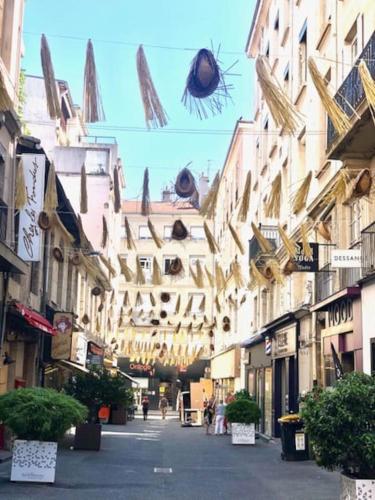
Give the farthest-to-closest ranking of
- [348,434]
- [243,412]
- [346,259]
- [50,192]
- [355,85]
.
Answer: [243,412], [346,259], [50,192], [355,85], [348,434]

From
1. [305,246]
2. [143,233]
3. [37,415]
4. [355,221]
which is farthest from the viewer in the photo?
[143,233]

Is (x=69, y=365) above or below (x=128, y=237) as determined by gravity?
below

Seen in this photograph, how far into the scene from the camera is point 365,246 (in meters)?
15.5

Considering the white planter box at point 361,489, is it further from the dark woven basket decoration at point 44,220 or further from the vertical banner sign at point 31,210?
the vertical banner sign at point 31,210

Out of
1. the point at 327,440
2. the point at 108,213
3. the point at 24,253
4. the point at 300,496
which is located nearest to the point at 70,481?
the point at 300,496

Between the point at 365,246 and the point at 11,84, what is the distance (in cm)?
1007

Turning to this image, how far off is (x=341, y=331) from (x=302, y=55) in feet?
35.5

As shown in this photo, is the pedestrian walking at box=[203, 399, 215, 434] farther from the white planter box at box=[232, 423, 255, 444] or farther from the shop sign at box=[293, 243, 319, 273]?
the shop sign at box=[293, 243, 319, 273]

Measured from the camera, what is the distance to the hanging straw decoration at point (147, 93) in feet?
34.6

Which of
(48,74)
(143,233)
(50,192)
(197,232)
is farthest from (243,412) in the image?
(197,232)

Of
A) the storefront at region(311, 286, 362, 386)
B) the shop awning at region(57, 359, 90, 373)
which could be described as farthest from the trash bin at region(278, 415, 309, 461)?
the shop awning at region(57, 359, 90, 373)

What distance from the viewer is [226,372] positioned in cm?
4384

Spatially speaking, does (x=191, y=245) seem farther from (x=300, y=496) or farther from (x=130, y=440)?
(x=300, y=496)

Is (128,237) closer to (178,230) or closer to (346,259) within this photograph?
(178,230)
